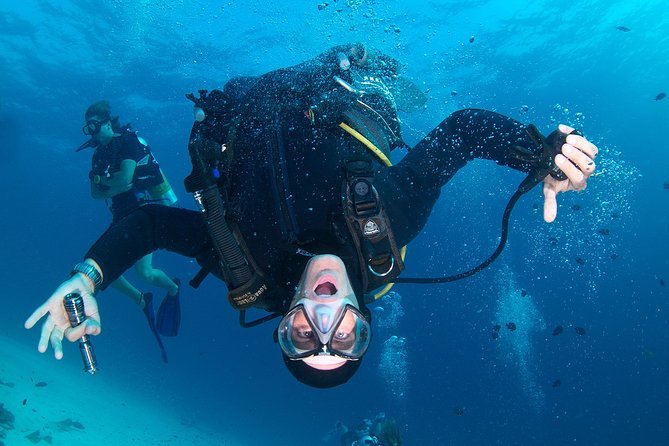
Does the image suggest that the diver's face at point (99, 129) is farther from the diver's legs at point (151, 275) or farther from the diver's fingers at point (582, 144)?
the diver's fingers at point (582, 144)

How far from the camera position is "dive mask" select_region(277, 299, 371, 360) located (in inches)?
107

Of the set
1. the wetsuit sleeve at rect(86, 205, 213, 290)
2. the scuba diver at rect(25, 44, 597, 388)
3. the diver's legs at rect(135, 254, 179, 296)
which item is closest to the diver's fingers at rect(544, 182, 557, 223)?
the scuba diver at rect(25, 44, 597, 388)

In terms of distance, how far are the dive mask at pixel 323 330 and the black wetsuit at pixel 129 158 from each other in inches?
262

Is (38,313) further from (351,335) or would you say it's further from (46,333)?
(351,335)

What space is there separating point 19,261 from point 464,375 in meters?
70.8

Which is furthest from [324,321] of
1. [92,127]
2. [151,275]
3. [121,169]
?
[92,127]

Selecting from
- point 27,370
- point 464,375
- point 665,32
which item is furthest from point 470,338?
point 27,370

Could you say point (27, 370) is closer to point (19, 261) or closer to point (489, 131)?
point (489, 131)

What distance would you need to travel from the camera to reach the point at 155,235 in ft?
11.2

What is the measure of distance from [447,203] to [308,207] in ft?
138

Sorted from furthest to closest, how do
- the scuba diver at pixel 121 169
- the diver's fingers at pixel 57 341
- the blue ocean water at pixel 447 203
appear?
the blue ocean water at pixel 447 203 < the scuba diver at pixel 121 169 < the diver's fingers at pixel 57 341

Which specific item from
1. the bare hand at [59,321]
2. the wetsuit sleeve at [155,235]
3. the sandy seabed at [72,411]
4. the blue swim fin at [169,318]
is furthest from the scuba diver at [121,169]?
the sandy seabed at [72,411]

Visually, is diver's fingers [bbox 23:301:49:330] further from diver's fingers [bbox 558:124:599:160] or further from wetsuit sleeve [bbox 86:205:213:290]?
diver's fingers [bbox 558:124:599:160]

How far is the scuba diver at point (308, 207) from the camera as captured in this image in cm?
276
